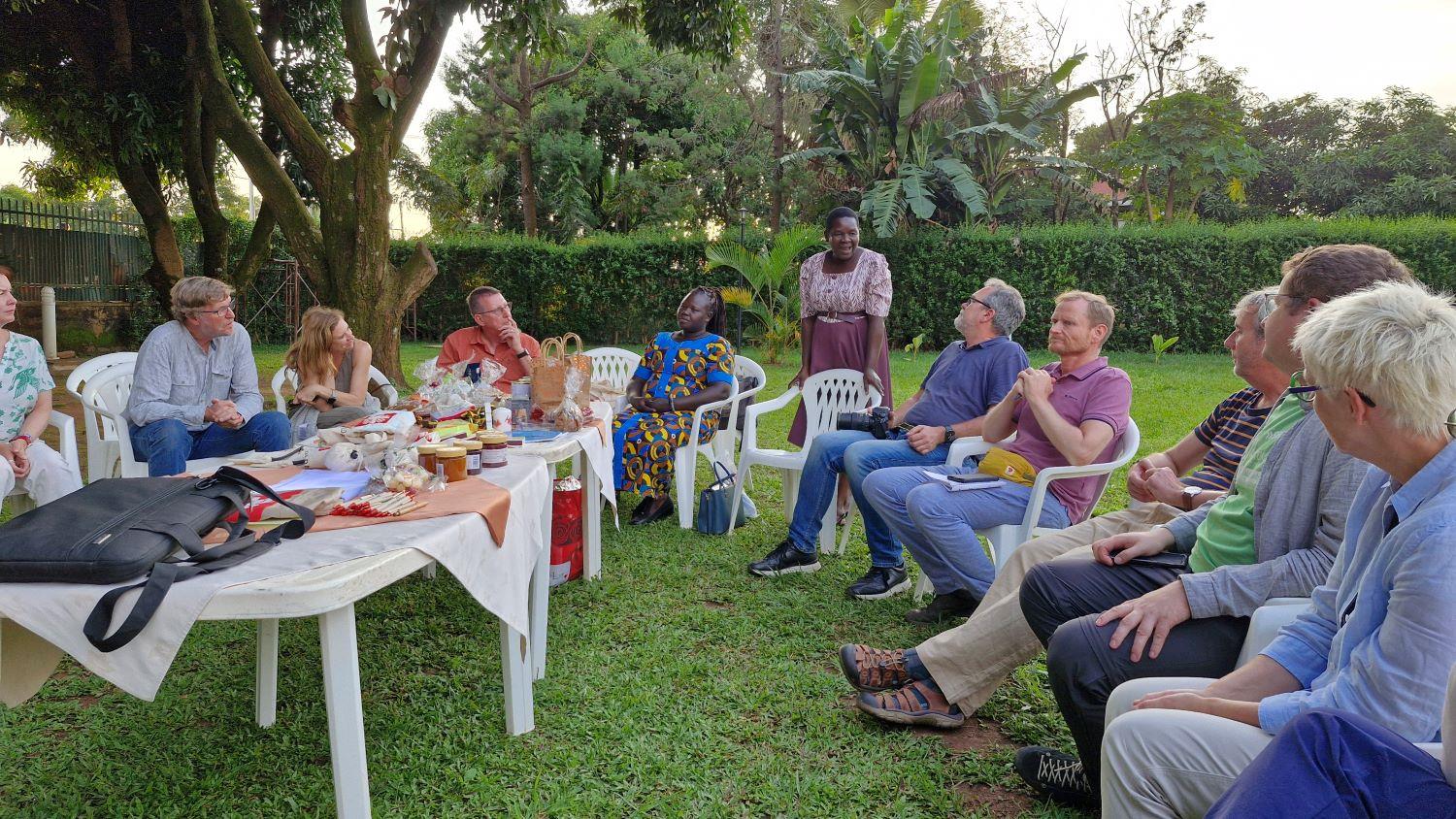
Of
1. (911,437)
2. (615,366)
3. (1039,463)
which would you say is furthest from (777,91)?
A: (1039,463)

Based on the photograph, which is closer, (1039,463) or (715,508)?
(1039,463)

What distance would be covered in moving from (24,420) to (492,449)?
2.65 metres

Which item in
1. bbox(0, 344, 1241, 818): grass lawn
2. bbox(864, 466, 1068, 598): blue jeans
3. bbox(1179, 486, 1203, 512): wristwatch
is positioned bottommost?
bbox(0, 344, 1241, 818): grass lawn

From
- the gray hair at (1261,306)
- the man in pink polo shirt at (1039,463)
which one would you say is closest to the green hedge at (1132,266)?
the man in pink polo shirt at (1039,463)

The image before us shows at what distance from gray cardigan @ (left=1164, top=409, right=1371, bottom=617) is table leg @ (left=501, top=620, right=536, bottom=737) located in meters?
1.88

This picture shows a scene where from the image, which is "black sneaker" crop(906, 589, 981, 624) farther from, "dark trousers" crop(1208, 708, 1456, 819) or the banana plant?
the banana plant

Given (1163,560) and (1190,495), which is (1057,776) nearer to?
(1163,560)

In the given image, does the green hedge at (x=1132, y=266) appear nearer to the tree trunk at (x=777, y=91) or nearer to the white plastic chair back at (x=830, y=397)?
the tree trunk at (x=777, y=91)

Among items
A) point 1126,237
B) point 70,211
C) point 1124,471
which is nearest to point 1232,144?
point 1126,237

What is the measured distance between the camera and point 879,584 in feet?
14.1

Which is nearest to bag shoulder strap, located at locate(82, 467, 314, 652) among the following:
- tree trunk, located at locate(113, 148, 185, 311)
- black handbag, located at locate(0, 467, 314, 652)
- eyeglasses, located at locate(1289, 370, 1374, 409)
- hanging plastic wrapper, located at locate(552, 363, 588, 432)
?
black handbag, located at locate(0, 467, 314, 652)

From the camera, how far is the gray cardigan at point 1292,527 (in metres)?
2.13

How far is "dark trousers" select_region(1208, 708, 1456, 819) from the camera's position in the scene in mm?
1367

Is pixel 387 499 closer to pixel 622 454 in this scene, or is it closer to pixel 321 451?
pixel 321 451
